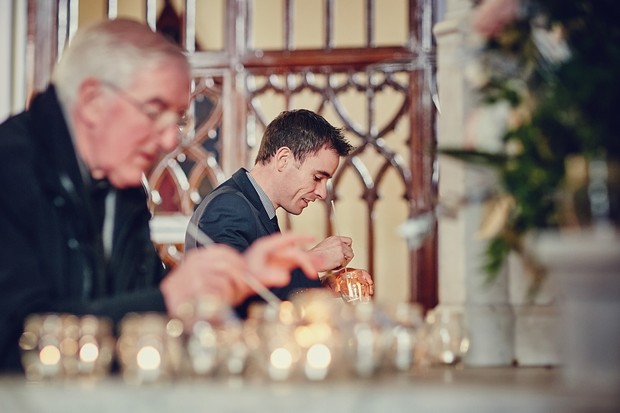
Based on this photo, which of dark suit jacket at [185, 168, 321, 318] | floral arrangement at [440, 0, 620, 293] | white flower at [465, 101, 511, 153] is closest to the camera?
floral arrangement at [440, 0, 620, 293]

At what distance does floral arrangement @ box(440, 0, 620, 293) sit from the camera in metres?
1.55

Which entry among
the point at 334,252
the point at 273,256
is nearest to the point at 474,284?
the point at 273,256

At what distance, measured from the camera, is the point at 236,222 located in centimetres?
325

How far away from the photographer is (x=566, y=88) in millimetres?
1576

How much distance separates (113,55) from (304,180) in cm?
157

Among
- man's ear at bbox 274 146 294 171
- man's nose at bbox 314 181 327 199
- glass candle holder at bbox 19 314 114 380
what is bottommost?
glass candle holder at bbox 19 314 114 380

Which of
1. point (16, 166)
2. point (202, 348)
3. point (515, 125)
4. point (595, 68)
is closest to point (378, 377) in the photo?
point (202, 348)

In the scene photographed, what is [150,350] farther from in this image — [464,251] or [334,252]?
[334,252]

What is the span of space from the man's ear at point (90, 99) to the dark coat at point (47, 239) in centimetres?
5

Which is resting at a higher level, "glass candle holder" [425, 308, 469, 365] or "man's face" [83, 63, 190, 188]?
"man's face" [83, 63, 190, 188]

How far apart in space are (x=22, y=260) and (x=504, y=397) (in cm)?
93

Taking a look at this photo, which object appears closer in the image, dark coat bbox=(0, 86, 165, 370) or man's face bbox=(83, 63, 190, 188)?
dark coat bbox=(0, 86, 165, 370)

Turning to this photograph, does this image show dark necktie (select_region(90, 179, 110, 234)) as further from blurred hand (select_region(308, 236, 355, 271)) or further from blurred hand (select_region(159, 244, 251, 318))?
blurred hand (select_region(308, 236, 355, 271))

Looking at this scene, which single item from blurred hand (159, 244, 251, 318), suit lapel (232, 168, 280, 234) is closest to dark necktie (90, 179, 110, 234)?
blurred hand (159, 244, 251, 318)
